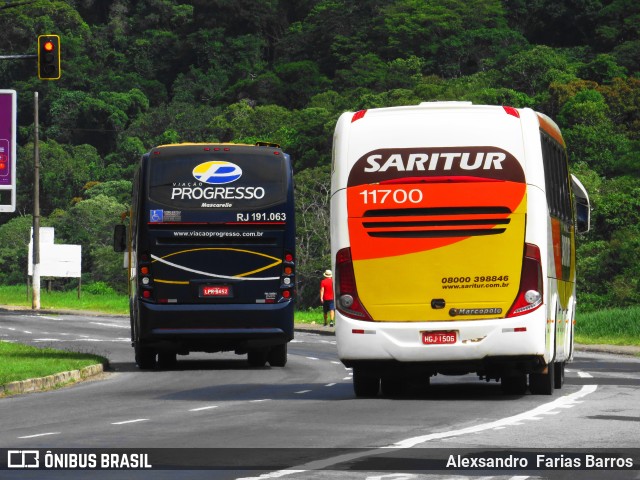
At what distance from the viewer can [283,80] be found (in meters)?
158

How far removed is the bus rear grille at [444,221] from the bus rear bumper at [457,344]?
3.61 feet

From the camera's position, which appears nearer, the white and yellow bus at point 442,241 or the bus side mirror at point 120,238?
the white and yellow bus at point 442,241

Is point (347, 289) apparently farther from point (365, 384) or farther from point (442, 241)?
point (365, 384)

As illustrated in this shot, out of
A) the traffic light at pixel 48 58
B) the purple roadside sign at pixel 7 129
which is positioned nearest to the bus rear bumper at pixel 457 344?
the traffic light at pixel 48 58

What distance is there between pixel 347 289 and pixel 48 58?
14.0 meters

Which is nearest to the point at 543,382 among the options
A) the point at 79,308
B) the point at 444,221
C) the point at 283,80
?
the point at 444,221

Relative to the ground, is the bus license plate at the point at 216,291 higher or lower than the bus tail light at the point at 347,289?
lower

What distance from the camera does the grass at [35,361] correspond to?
80.2 feet

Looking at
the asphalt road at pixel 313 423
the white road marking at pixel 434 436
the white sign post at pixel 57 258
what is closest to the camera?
the white road marking at pixel 434 436

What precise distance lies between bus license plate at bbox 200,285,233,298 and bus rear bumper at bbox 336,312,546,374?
7.42 meters

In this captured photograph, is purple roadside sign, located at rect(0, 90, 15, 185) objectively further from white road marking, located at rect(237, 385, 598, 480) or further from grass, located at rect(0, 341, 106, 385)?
white road marking, located at rect(237, 385, 598, 480)

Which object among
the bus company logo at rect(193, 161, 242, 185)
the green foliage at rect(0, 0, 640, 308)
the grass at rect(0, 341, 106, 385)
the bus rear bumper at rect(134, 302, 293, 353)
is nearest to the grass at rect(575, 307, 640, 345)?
the grass at rect(0, 341, 106, 385)

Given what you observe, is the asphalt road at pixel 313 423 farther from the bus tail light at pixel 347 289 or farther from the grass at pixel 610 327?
the grass at pixel 610 327

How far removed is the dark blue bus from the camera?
2667 cm
